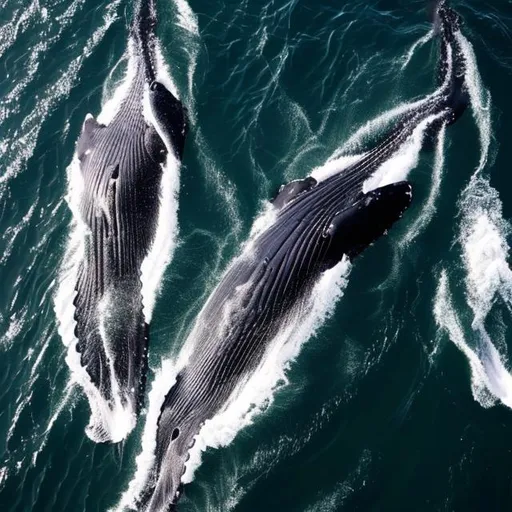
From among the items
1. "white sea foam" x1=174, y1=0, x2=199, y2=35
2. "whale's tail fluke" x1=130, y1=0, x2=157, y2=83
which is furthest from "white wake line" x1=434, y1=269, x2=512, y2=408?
"white sea foam" x1=174, y1=0, x2=199, y2=35

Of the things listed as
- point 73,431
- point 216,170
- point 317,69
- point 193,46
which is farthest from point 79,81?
point 73,431

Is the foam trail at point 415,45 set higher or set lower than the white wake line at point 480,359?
higher

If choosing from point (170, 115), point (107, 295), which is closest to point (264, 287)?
point (107, 295)

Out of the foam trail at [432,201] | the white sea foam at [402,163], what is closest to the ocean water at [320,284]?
the foam trail at [432,201]

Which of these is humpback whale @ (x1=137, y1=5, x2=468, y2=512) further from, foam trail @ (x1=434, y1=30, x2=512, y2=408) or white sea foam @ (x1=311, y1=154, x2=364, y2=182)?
foam trail @ (x1=434, y1=30, x2=512, y2=408)

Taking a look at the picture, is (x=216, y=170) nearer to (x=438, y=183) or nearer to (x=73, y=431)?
(x=438, y=183)

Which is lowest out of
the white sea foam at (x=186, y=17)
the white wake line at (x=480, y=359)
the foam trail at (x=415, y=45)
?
the white wake line at (x=480, y=359)

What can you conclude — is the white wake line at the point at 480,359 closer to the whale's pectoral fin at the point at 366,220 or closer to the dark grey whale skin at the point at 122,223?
the whale's pectoral fin at the point at 366,220
